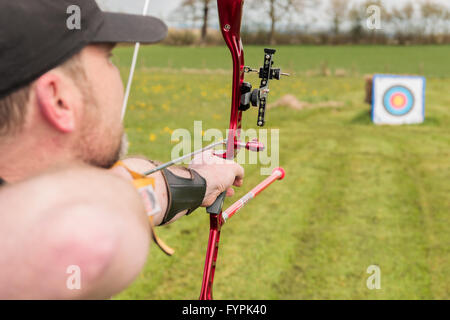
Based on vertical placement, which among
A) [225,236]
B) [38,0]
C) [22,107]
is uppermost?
[38,0]

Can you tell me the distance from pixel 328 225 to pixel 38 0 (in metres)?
4.00

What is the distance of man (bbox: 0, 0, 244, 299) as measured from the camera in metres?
0.44

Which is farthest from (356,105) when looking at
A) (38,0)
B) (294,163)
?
(38,0)

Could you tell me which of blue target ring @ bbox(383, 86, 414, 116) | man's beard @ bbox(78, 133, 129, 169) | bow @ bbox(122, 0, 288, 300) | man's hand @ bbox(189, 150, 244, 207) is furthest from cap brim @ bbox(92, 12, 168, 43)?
blue target ring @ bbox(383, 86, 414, 116)

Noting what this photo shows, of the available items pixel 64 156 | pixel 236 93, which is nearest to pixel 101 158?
pixel 64 156

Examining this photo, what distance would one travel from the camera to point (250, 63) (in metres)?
1.16

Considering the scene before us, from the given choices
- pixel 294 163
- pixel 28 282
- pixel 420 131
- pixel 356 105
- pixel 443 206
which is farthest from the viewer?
pixel 356 105

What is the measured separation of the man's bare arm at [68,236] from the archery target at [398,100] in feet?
29.1

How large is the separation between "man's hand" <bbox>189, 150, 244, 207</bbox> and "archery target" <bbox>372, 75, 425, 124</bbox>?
808 cm

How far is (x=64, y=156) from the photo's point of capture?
530 mm

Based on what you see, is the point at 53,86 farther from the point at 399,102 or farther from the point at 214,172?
the point at 399,102

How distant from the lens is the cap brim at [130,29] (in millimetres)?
568

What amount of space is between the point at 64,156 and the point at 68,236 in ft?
0.42

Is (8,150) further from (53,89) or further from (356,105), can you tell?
(356,105)
